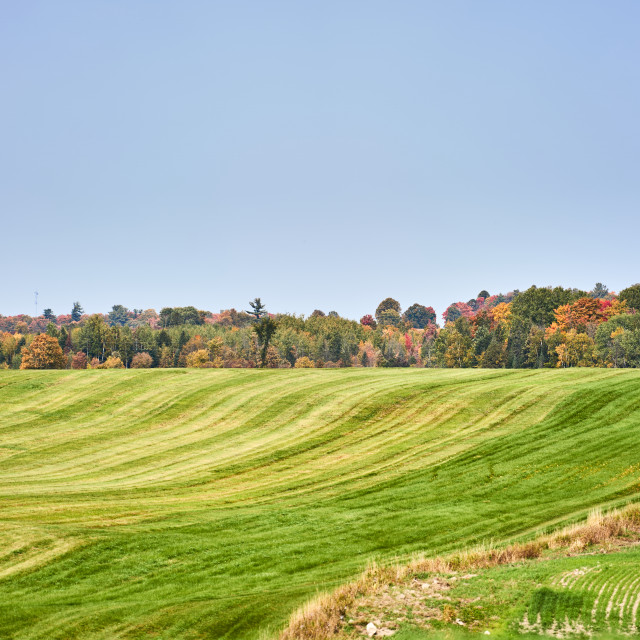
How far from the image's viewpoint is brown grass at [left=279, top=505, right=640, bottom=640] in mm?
15938

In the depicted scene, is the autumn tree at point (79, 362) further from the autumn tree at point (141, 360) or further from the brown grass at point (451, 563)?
the brown grass at point (451, 563)

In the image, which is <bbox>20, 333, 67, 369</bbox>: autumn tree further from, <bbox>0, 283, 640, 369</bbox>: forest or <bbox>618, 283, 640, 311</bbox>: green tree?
<bbox>618, 283, 640, 311</bbox>: green tree

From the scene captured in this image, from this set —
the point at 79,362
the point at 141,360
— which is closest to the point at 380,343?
the point at 141,360

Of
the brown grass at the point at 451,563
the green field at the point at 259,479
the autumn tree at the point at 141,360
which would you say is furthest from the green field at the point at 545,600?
the autumn tree at the point at 141,360

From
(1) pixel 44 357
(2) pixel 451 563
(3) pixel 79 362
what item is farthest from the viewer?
(3) pixel 79 362

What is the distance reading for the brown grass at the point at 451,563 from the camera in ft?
52.3

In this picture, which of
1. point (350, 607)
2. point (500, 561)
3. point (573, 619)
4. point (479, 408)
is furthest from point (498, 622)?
point (479, 408)

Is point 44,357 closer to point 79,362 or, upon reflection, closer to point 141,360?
point 79,362

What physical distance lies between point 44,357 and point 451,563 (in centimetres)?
12488

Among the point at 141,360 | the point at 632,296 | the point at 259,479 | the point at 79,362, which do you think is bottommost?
the point at 259,479

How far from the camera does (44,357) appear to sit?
132250 millimetres

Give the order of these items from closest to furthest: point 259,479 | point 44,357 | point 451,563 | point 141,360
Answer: point 451,563 → point 259,479 → point 44,357 → point 141,360

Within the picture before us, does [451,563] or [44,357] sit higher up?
[44,357]

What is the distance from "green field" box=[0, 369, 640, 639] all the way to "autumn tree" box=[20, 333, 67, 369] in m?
62.9
